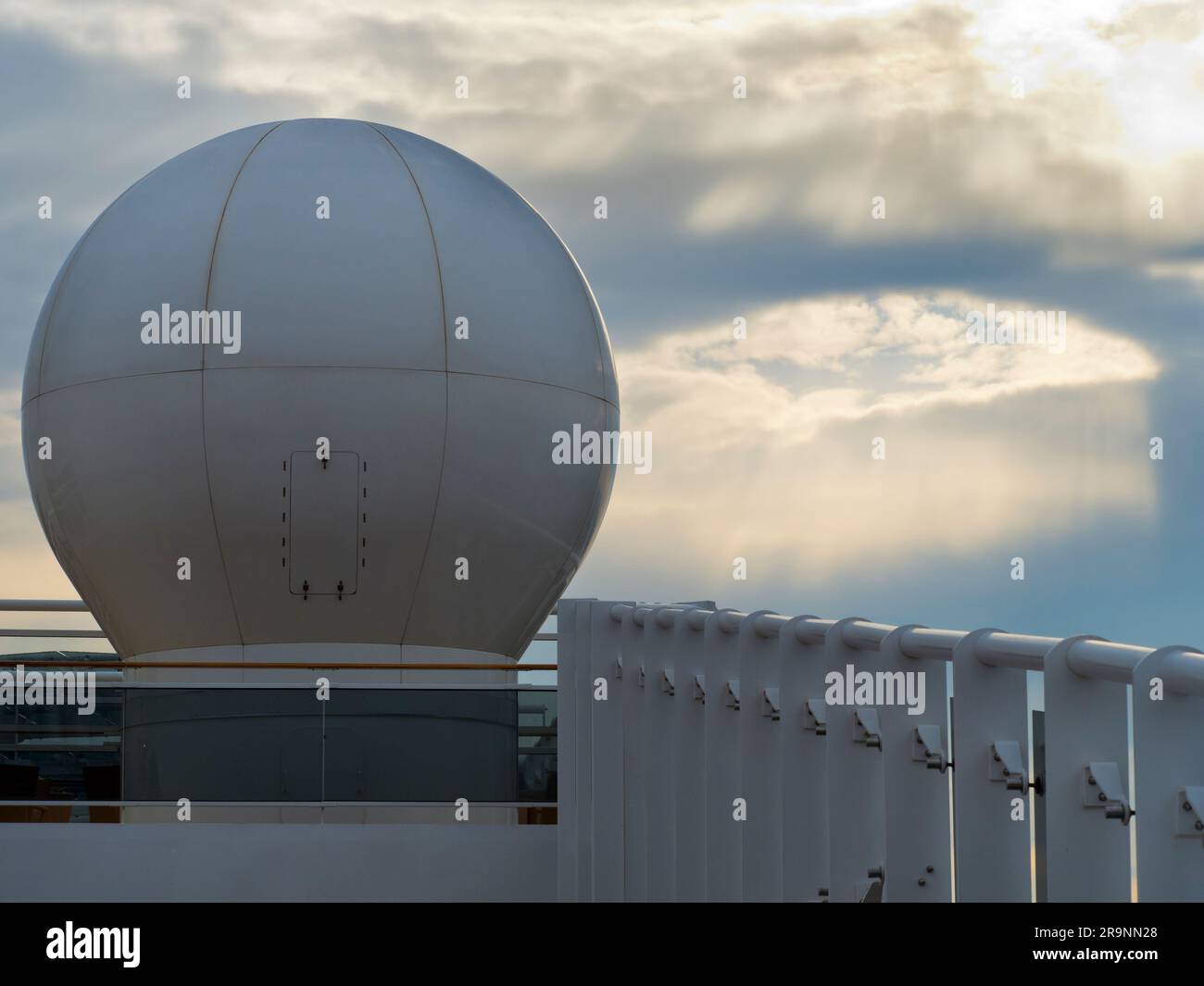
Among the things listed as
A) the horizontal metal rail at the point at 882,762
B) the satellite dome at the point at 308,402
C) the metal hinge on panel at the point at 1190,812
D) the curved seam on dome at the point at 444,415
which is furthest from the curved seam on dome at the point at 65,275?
the metal hinge on panel at the point at 1190,812

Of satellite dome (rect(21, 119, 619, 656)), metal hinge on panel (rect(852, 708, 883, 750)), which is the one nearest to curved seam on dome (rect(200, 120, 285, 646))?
satellite dome (rect(21, 119, 619, 656))

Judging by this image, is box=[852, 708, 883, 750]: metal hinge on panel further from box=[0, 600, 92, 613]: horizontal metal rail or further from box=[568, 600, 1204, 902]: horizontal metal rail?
box=[0, 600, 92, 613]: horizontal metal rail

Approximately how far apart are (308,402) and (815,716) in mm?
6718

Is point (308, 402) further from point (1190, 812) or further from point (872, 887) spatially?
point (1190, 812)

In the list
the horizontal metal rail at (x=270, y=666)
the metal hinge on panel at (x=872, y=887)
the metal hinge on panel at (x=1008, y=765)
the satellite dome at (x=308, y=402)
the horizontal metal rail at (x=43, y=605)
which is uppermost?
the satellite dome at (x=308, y=402)

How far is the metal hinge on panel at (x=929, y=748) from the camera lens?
4.22 m

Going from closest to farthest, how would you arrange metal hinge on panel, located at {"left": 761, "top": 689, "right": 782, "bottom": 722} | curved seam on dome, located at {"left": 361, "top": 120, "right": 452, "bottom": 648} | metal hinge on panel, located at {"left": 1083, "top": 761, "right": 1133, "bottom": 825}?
1. metal hinge on panel, located at {"left": 1083, "top": 761, "right": 1133, "bottom": 825}
2. metal hinge on panel, located at {"left": 761, "top": 689, "right": 782, "bottom": 722}
3. curved seam on dome, located at {"left": 361, "top": 120, "right": 452, "bottom": 648}

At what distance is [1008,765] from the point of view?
382 centimetres

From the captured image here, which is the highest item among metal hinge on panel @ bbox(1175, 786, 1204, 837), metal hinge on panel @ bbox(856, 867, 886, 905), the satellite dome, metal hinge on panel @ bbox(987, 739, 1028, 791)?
the satellite dome

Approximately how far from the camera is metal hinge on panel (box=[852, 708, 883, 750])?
4.71 metres

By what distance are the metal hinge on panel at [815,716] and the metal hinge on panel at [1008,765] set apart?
122 centimetres

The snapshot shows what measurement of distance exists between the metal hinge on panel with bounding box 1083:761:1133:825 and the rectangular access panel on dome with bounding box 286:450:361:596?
828 centimetres

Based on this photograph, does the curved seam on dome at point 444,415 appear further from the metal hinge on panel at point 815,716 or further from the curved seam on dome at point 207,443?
the metal hinge on panel at point 815,716
